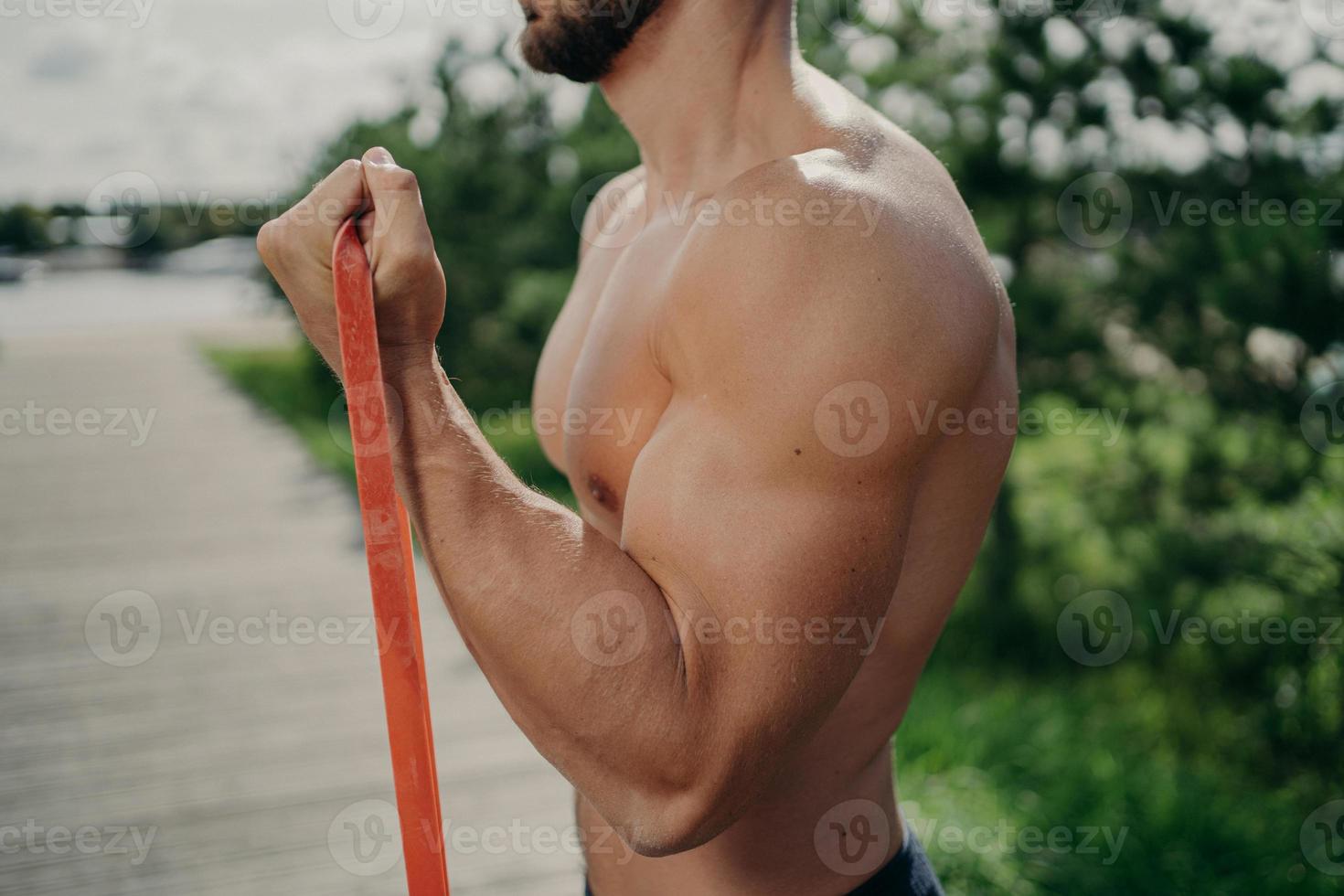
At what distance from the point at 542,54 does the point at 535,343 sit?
7.27m

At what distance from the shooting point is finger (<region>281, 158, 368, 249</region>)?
100cm

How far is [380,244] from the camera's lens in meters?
0.99

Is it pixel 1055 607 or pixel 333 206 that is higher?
pixel 333 206

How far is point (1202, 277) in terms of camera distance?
412cm

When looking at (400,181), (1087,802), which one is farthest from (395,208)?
(1087,802)

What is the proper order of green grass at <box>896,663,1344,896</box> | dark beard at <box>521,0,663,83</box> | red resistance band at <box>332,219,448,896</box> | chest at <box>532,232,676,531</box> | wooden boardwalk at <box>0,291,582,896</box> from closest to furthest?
red resistance band at <box>332,219,448,896</box>, chest at <box>532,232,676,531</box>, dark beard at <box>521,0,663,83</box>, green grass at <box>896,663,1344,896</box>, wooden boardwalk at <box>0,291,582,896</box>

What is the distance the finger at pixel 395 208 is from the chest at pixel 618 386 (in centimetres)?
27

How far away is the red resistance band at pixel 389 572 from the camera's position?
3.11ft

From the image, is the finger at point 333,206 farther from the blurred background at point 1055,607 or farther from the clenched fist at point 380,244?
the blurred background at point 1055,607

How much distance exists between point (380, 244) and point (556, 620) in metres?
0.37

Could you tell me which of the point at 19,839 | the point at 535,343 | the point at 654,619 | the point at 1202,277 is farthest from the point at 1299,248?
the point at 535,343

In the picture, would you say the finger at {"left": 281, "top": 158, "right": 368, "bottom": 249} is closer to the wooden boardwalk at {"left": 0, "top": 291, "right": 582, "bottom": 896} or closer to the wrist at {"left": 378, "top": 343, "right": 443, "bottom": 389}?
the wrist at {"left": 378, "top": 343, "right": 443, "bottom": 389}

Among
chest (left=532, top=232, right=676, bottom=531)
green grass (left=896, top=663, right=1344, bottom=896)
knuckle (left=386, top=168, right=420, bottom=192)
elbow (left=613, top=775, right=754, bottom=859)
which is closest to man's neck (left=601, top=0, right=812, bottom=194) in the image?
chest (left=532, top=232, right=676, bottom=531)

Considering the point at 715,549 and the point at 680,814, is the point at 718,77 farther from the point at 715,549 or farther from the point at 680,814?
the point at 680,814
